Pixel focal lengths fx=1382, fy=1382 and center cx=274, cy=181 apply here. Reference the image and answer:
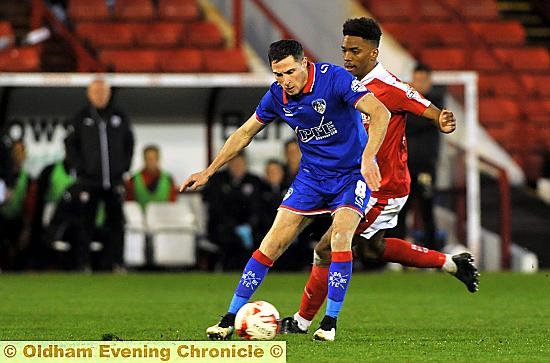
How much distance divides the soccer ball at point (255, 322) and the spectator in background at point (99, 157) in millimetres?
7357

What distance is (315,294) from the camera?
7938 mm

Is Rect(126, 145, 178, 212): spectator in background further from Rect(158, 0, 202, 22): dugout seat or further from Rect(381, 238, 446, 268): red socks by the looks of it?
Rect(381, 238, 446, 268): red socks

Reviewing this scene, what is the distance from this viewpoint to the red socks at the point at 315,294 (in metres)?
7.94

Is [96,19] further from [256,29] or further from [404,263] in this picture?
[404,263]

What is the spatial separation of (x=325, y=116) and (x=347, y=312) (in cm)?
255

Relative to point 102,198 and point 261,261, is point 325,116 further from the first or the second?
point 102,198

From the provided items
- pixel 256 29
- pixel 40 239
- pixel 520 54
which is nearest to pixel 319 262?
pixel 40 239

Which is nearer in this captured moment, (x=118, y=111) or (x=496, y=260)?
(x=118, y=111)

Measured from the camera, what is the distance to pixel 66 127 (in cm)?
1638

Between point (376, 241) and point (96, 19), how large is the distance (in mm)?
11068

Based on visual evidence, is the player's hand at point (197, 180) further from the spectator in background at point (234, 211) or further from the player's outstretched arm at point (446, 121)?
the spectator in background at point (234, 211)

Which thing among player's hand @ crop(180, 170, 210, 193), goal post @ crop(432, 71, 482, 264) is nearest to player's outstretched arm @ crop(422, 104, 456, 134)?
player's hand @ crop(180, 170, 210, 193)

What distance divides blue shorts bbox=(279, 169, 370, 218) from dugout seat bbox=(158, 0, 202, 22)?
11.7 metres

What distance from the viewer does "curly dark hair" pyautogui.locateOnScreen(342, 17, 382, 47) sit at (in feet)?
26.8
